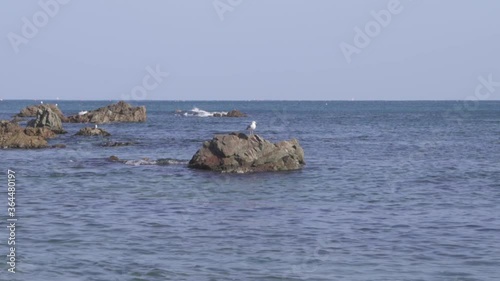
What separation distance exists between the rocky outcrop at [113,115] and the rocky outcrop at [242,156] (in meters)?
64.1

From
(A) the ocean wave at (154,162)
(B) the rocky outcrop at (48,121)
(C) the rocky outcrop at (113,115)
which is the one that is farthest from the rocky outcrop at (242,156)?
(C) the rocky outcrop at (113,115)

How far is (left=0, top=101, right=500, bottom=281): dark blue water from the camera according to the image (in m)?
17.7

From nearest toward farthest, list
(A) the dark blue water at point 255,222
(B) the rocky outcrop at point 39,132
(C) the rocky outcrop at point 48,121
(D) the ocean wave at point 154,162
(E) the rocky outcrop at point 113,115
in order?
(A) the dark blue water at point 255,222
(D) the ocean wave at point 154,162
(B) the rocky outcrop at point 39,132
(C) the rocky outcrop at point 48,121
(E) the rocky outcrop at point 113,115

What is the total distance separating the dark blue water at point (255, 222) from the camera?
57.9ft

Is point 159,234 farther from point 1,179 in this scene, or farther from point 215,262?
point 1,179

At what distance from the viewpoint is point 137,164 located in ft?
137

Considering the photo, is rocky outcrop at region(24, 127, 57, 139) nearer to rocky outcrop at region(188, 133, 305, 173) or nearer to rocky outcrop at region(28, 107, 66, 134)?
rocky outcrop at region(28, 107, 66, 134)

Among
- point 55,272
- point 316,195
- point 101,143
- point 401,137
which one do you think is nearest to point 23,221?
point 55,272

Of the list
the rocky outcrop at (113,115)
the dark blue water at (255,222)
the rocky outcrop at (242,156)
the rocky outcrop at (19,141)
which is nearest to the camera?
the dark blue water at (255,222)

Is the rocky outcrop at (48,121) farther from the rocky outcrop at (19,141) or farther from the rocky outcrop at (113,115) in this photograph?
the rocky outcrop at (113,115)

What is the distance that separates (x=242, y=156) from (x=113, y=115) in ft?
228

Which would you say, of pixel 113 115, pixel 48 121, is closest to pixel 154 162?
pixel 48 121

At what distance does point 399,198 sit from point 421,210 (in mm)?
3149

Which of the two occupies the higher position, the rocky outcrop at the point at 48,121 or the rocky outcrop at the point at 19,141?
the rocky outcrop at the point at 48,121
